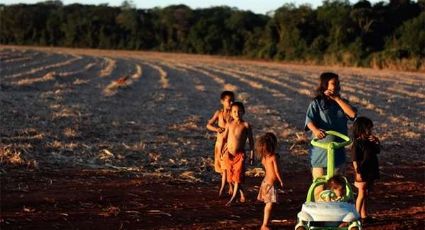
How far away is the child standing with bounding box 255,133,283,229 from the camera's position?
20.7 feet

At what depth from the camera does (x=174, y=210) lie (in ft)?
23.9

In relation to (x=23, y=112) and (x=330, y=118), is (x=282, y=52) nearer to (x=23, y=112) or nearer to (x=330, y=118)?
(x=23, y=112)

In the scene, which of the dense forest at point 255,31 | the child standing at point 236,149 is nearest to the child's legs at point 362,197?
the child standing at point 236,149

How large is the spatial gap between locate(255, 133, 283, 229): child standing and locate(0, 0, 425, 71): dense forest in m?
39.4

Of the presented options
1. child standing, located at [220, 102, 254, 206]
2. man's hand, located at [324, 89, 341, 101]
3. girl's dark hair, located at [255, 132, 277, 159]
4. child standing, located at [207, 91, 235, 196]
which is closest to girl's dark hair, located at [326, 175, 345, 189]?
girl's dark hair, located at [255, 132, 277, 159]

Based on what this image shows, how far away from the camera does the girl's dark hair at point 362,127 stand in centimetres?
660

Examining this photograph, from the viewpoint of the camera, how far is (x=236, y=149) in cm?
774

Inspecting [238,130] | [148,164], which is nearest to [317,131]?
[238,130]

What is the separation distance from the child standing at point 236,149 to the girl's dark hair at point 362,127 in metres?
1.41

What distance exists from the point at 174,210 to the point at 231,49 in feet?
220

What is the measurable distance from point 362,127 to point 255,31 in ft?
219

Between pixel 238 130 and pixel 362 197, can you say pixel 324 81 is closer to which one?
pixel 362 197

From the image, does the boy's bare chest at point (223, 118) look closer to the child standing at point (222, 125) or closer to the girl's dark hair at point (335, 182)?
the child standing at point (222, 125)

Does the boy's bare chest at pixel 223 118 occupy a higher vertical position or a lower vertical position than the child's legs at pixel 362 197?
higher
